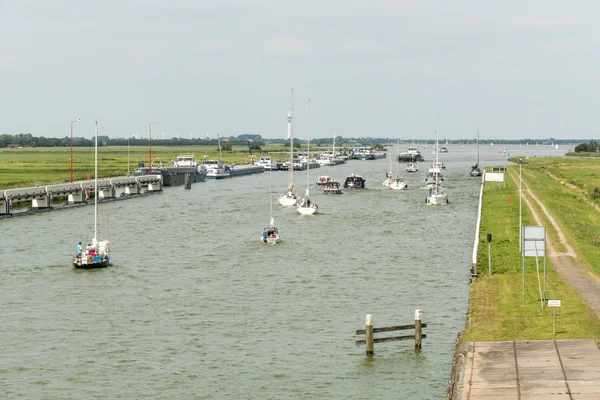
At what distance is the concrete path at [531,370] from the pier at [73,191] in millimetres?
79208

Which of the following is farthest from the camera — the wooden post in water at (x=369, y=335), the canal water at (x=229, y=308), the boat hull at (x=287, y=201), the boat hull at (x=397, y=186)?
the boat hull at (x=397, y=186)

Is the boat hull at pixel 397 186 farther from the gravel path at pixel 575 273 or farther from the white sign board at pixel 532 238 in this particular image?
the white sign board at pixel 532 238

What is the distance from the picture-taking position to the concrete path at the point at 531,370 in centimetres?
3117

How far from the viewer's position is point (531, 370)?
3388 cm

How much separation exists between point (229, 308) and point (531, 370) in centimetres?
2174

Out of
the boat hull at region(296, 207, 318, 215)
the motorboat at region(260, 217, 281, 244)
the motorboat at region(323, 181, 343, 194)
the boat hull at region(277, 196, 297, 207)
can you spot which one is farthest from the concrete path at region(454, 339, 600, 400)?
the motorboat at region(323, 181, 343, 194)

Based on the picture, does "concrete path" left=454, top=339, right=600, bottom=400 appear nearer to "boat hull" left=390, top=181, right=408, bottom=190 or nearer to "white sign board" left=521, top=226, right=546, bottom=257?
"white sign board" left=521, top=226, right=546, bottom=257

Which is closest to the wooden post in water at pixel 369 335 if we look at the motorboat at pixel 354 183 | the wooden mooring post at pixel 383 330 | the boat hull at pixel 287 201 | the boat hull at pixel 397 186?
the wooden mooring post at pixel 383 330

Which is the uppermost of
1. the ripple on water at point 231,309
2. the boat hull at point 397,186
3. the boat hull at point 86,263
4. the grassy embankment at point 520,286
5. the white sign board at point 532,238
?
the white sign board at point 532,238

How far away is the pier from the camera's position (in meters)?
107

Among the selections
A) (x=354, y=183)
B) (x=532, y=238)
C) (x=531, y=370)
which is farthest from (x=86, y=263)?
(x=354, y=183)

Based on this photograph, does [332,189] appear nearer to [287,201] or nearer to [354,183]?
[354,183]

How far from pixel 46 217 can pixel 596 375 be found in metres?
84.1

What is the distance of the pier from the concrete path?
7921cm
